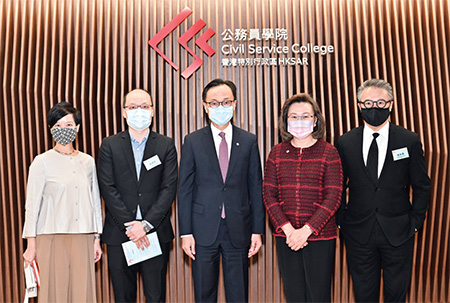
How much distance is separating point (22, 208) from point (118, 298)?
1.52 m

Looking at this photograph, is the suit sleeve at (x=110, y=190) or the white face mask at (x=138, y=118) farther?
the white face mask at (x=138, y=118)

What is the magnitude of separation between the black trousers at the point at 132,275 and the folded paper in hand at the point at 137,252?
46 mm

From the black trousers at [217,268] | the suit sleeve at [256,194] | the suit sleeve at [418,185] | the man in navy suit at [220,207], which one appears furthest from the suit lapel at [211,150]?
the suit sleeve at [418,185]

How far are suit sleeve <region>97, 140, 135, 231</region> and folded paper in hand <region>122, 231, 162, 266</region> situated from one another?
13cm

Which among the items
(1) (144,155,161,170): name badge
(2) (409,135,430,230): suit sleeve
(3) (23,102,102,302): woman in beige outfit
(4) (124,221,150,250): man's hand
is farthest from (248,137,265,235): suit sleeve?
(3) (23,102,102,302): woman in beige outfit

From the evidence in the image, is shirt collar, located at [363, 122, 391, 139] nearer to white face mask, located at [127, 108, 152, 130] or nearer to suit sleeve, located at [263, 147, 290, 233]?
suit sleeve, located at [263, 147, 290, 233]

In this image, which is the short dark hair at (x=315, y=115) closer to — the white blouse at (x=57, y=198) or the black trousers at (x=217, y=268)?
the black trousers at (x=217, y=268)

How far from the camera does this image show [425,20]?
12.2ft

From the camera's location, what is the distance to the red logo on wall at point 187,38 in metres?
3.69

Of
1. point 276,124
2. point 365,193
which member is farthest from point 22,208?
point 365,193

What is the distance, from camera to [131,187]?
2.73 metres

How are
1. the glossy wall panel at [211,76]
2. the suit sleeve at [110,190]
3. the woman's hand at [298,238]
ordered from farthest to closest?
the glossy wall panel at [211,76], the suit sleeve at [110,190], the woman's hand at [298,238]

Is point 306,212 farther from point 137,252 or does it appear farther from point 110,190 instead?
point 110,190

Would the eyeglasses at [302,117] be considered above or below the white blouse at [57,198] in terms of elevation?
above
